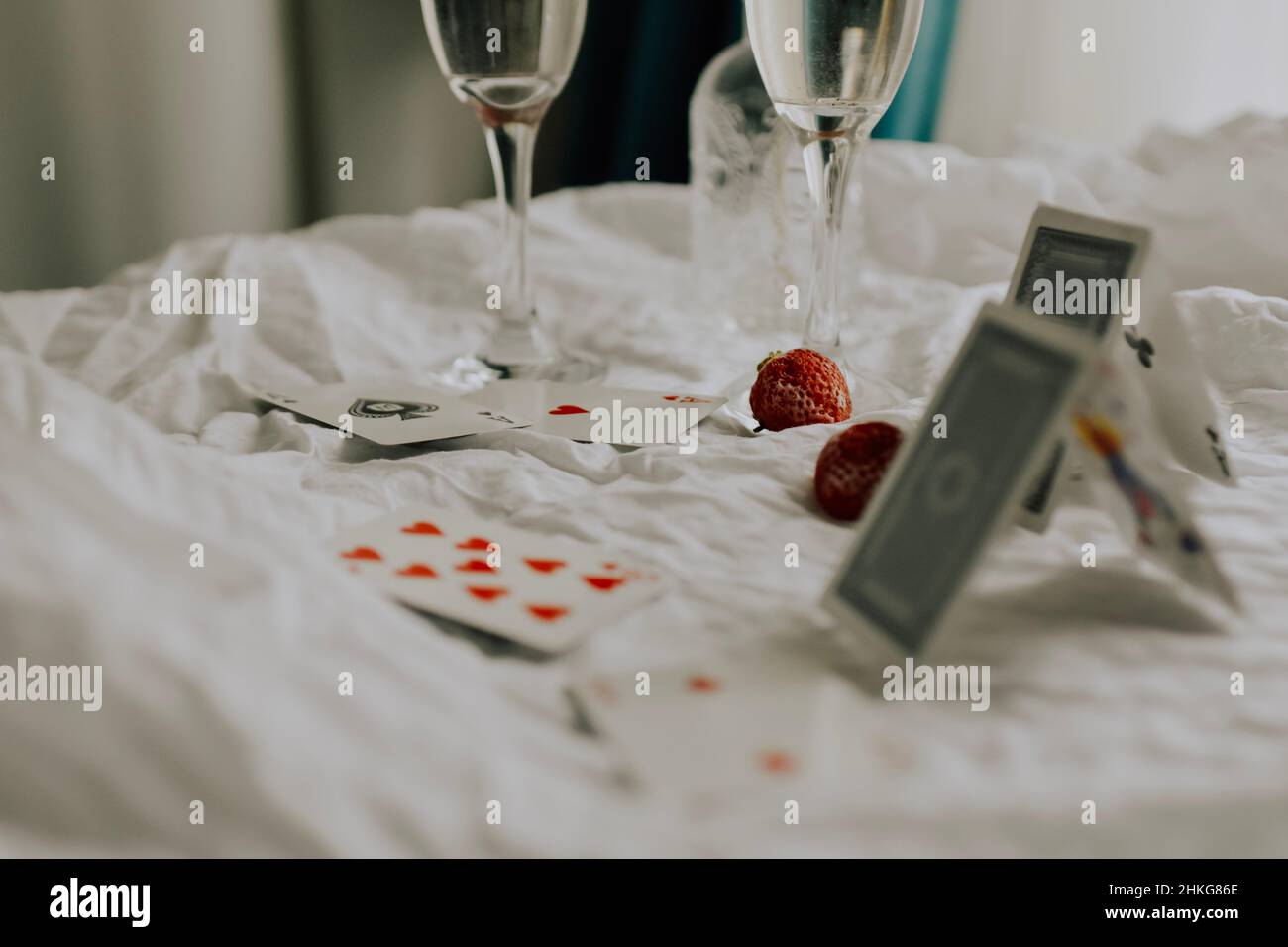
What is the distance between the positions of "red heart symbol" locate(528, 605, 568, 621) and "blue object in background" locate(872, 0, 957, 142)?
77.2 inches

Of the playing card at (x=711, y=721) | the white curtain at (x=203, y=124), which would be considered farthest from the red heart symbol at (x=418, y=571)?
the white curtain at (x=203, y=124)

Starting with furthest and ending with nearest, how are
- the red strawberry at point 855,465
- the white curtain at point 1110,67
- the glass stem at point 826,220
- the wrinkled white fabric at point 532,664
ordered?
the white curtain at point 1110,67
the glass stem at point 826,220
the red strawberry at point 855,465
the wrinkled white fabric at point 532,664

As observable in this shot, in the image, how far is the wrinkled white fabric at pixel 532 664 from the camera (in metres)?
0.46

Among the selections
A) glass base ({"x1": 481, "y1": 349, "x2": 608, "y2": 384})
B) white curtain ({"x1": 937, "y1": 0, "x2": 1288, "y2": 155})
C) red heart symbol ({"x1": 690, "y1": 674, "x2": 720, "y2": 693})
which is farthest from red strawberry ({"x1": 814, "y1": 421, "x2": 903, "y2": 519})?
white curtain ({"x1": 937, "y1": 0, "x2": 1288, "y2": 155})

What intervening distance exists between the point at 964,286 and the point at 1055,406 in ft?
3.22

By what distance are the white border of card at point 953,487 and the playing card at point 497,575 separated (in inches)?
5.0

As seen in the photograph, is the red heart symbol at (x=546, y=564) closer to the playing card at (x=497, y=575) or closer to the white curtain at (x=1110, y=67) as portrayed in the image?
the playing card at (x=497, y=575)

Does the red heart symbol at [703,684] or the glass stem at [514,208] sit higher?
the glass stem at [514,208]

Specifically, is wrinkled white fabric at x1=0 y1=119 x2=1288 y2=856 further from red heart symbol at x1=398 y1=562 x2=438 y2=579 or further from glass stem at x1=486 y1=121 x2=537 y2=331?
glass stem at x1=486 y1=121 x2=537 y2=331

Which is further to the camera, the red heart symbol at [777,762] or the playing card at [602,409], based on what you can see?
the playing card at [602,409]

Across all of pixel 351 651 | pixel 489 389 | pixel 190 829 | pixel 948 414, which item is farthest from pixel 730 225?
pixel 190 829

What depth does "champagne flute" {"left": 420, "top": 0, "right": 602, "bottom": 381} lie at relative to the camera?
41.8 inches

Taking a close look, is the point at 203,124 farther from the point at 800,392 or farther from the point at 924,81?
the point at 800,392

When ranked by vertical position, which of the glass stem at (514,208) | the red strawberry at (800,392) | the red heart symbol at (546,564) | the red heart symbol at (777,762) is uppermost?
the glass stem at (514,208)
